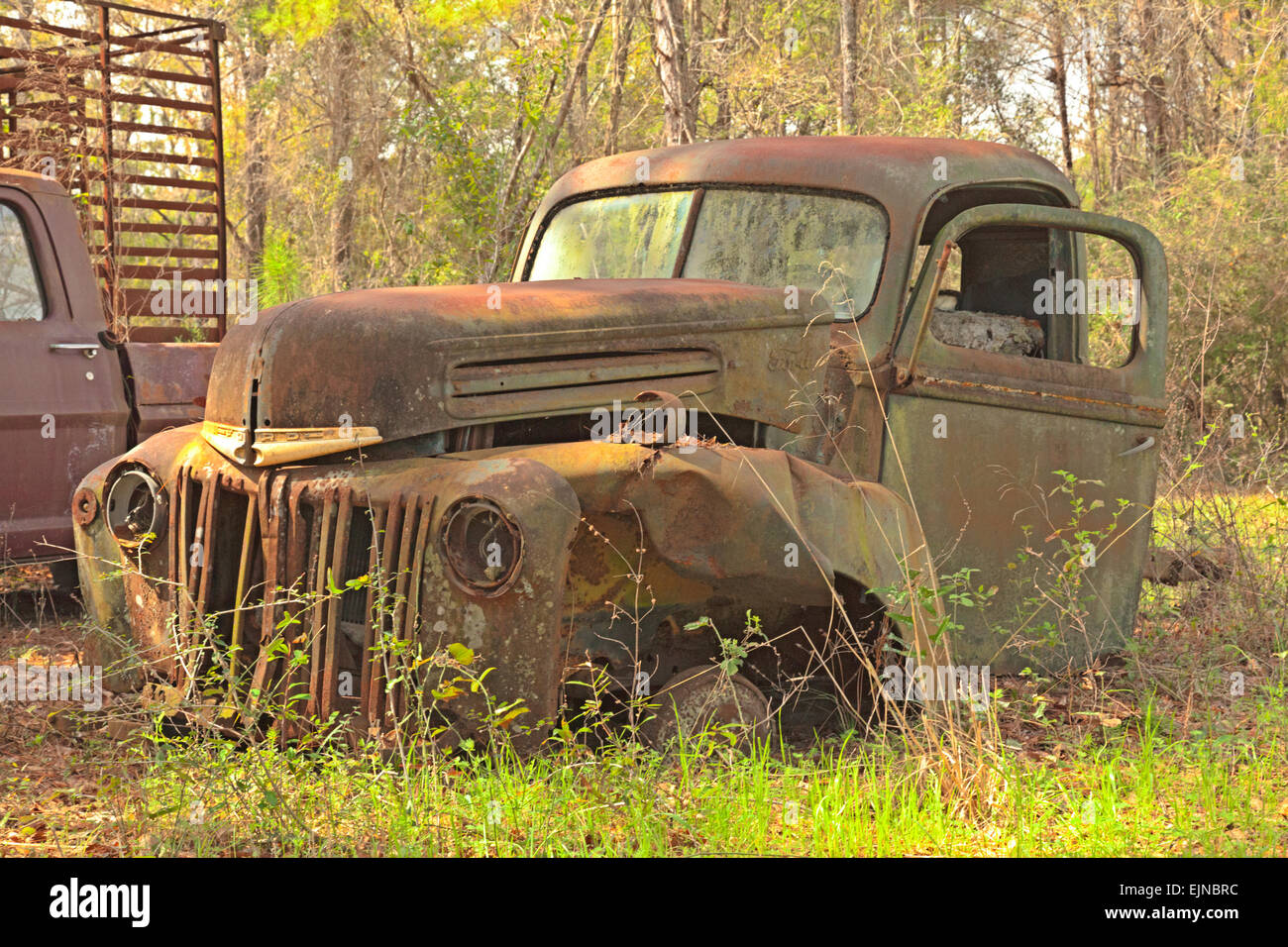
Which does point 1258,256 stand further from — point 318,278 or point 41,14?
point 41,14

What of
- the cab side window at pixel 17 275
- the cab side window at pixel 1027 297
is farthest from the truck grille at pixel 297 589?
the cab side window at pixel 17 275

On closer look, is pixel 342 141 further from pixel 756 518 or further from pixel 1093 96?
pixel 756 518

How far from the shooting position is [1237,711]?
459cm

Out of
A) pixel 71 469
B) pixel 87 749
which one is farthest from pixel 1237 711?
pixel 71 469

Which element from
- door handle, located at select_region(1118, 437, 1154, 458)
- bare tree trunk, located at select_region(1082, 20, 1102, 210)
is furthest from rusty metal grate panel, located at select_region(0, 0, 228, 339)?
bare tree trunk, located at select_region(1082, 20, 1102, 210)

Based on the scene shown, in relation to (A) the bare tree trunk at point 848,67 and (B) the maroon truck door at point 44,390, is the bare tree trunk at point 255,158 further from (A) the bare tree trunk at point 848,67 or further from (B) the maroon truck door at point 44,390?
(B) the maroon truck door at point 44,390

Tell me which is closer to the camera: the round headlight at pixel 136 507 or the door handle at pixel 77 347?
the round headlight at pixel 136 507

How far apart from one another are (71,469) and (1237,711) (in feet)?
16.3

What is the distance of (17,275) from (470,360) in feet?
11.3

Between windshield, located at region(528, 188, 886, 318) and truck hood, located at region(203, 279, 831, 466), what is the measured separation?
0.42 meters

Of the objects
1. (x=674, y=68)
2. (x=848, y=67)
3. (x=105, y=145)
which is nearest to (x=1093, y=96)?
(x=848, y=67)

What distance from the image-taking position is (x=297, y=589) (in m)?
3.53

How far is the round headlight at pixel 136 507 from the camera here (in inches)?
152

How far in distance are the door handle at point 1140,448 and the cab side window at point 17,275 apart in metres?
4.76
